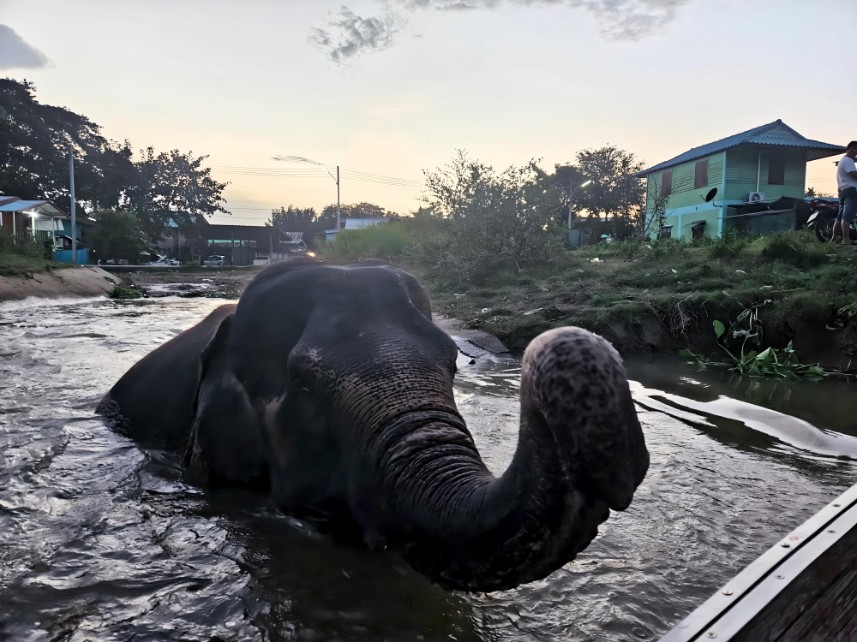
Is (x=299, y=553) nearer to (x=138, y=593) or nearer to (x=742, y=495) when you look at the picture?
(x=138, y=593)

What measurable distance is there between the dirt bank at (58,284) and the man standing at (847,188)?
59.8 ft

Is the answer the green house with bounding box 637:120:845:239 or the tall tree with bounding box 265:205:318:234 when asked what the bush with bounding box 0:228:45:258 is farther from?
the tall tree with bounding box 265:205:318:234

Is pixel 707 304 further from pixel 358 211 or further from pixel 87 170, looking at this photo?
pixel 358 211

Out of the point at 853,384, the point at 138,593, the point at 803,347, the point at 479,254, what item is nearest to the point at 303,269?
the point at 138,593

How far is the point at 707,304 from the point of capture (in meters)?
8.98

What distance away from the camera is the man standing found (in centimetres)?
1164

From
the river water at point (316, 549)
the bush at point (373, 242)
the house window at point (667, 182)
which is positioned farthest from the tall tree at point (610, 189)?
the river water at point (316, 549)

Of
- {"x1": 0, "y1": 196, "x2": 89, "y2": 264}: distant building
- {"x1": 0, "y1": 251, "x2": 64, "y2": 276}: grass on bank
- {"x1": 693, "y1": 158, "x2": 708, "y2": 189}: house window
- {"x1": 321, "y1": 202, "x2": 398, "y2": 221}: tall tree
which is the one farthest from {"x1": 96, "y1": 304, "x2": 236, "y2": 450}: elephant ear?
{"x1": 321, "y1": 202, "x2": 398, "y2": 221}: tall tree

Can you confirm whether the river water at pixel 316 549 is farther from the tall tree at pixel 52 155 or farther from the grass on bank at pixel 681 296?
the tall tree at pixel 52 155

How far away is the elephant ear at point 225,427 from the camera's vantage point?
9.57 ft

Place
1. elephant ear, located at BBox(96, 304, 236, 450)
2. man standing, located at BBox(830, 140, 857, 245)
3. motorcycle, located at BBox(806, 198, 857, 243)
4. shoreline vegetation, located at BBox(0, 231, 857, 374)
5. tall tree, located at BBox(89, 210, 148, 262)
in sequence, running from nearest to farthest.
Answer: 1. elephant ear, located at BBox(96, 304, 236, 450)
2. shoreline vegetation, located at BBox(0, 231, 857, 374)
3. man standing, located at BBox(830, 140, 857, 245)
4. motorcycle, located at BBox(806, 198, 857, 243)
5. tall tree, located at BBox(89, 210, 148, 262)

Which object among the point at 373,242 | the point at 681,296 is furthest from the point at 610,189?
the point at 681,296

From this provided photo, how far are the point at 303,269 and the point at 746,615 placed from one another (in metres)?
2.24

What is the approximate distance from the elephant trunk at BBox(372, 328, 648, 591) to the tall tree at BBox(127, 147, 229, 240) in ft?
188
